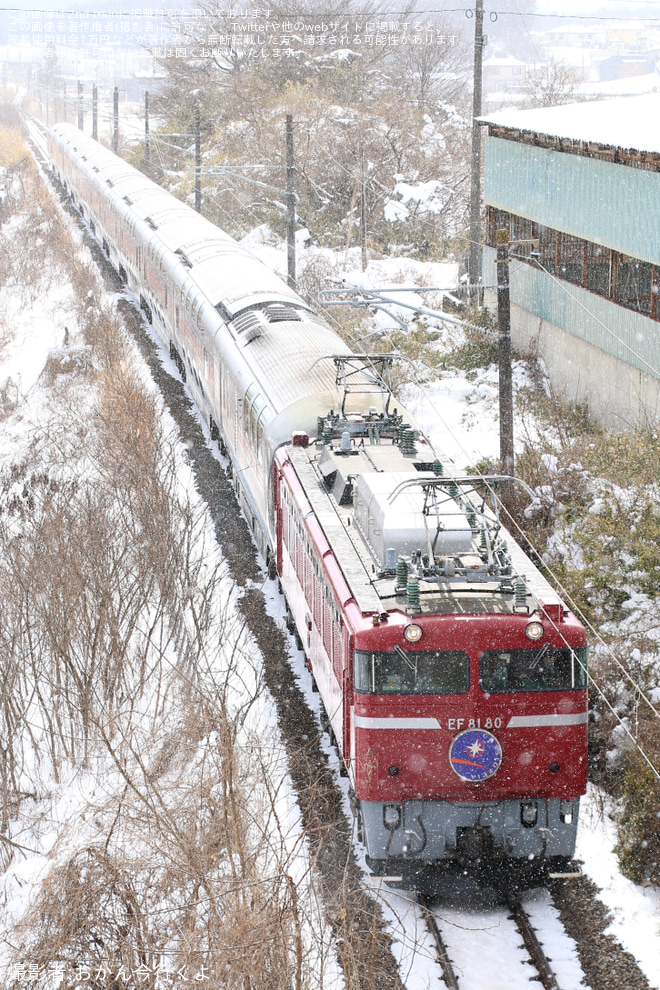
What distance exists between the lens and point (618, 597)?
1440cm

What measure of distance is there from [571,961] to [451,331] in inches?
903

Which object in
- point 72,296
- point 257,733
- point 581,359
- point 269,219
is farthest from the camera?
point 269,219

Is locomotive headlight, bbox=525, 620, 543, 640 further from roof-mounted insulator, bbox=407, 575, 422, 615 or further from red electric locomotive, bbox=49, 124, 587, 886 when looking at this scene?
roof-mounted insulator, bbox=407, 575, 422, 615

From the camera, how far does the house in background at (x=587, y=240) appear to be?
19.5 metres

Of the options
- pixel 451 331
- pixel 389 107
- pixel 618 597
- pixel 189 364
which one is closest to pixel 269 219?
pixel 389 107

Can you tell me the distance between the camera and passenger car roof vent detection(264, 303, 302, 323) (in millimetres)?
18641

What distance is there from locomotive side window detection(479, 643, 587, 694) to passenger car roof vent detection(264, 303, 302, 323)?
10165 millimetres

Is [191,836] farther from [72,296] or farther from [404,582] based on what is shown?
[72,296]

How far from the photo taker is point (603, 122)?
22.7 m

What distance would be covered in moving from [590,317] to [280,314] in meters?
6.67

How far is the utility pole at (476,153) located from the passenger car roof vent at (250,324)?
28.7ft

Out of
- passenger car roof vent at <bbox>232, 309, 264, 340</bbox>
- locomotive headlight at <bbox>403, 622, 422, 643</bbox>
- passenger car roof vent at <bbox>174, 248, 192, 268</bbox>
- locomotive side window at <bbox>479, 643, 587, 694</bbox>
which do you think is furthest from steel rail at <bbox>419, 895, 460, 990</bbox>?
passenger car roof vent at <bbox>174, 248, 192, 268</bbox>

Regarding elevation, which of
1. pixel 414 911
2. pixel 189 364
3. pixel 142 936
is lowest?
pixel 414 911

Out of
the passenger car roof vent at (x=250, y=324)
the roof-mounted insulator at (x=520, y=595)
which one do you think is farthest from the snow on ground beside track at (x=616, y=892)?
the passenger car roof vent at (x=250, y=324)
